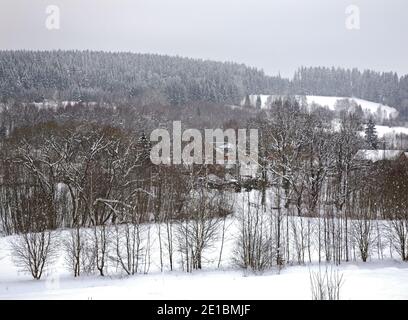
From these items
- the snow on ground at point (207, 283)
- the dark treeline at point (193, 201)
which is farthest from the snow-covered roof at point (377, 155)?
the snow on ground at point (207, 283)

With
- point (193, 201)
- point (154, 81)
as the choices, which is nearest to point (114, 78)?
point (154, 81)

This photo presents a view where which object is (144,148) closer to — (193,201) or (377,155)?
(193,201)

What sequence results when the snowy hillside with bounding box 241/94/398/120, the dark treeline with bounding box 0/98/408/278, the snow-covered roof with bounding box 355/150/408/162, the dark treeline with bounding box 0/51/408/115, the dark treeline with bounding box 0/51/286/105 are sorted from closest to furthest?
the dark treeline with bounding box 0/98/408/278 → the snow-covered roof with bounding box 355/150/408/162 → the dark treeline with bounding box 0/51/286/105 → the dark treeline with bounding box 0/51/408/115 → the snowy hillside with bounding box 241/94/398/120

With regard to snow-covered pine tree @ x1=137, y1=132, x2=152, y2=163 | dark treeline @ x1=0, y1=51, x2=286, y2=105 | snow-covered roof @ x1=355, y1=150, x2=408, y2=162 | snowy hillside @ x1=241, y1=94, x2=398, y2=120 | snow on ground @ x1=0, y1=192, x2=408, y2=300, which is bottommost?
snow on ground @ x1=0, y1=192, x2=408, y2=300

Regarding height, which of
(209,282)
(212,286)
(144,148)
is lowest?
(209,282)

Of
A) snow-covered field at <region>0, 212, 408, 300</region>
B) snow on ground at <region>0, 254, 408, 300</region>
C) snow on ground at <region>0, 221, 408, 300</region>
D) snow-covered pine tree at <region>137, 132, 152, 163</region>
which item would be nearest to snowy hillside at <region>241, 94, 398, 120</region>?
snow-covered pine tree at <region>137, 132, 152, 163</region>

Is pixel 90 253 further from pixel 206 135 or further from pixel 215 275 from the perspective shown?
pixel 206 135

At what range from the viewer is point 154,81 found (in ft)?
416

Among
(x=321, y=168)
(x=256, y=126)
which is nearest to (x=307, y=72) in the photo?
(x=256, y=126)

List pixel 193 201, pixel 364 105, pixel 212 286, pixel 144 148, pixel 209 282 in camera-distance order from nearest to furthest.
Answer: pixel 212 286 < pixel 209 282 < pixel 193 201 < pixel 144 148 < pixel 364 105

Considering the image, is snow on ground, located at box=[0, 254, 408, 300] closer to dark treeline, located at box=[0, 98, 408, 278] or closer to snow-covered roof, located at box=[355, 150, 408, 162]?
dark treeline, located at box=[0, 98, 408, 278]

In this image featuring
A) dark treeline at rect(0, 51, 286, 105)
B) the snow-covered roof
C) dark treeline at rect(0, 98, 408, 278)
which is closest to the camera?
dark treeline at rect(0, 98, 408, 278)

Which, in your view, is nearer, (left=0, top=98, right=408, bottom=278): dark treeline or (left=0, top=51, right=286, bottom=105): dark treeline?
(left=0, top=98, right=408, bottom=278): dark treeline

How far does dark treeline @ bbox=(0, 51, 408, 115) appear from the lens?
337 feet
